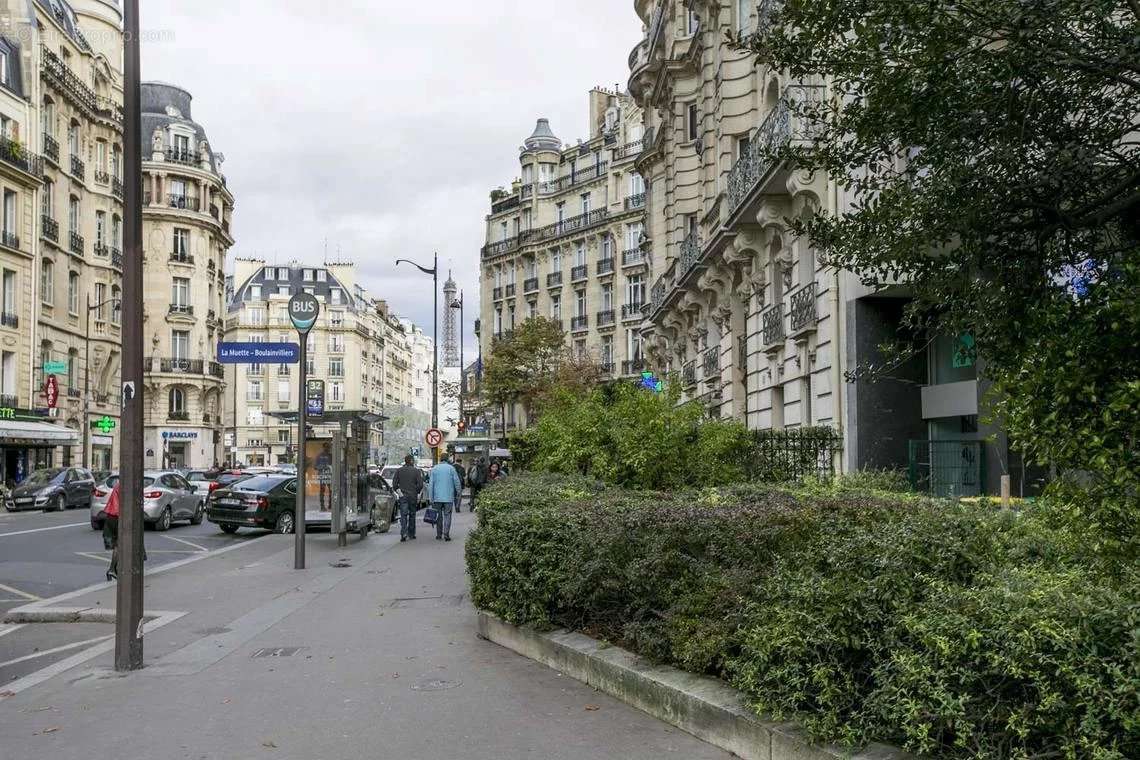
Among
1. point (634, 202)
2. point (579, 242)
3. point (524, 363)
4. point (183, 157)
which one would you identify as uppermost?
point (183, 157)

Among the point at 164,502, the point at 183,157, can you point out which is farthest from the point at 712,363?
the point at 183,157

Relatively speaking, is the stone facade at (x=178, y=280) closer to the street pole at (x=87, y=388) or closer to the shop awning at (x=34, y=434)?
the street pole at (x=87, y=388)

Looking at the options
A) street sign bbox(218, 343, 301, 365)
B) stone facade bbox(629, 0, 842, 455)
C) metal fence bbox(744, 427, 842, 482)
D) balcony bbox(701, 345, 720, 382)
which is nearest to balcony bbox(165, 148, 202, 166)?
stone facade bbox(629, 0, 842, 455)

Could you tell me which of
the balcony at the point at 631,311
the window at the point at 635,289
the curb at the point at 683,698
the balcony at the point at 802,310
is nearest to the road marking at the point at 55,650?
the curb at the point at 683,698

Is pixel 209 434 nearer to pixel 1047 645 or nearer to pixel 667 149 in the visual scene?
pixel 667 149

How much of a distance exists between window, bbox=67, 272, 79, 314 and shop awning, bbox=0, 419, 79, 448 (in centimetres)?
766

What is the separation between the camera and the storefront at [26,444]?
44.5 meters

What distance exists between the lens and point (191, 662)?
901 cm

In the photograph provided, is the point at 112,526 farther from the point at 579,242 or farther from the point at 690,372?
the point at 579,242

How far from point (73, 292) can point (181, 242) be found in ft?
65.2

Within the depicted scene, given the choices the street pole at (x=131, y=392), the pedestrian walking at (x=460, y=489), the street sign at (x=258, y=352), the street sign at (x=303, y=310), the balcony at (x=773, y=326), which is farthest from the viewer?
the pedestrian walking at (x=460, y=489)

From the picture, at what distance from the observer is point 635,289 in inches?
2717

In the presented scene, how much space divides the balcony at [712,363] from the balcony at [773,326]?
633cm

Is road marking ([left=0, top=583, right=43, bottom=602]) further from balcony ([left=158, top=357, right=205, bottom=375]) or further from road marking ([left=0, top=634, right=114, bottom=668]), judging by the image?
balcony ([left=158, top=357, right=205, bottom=375])
